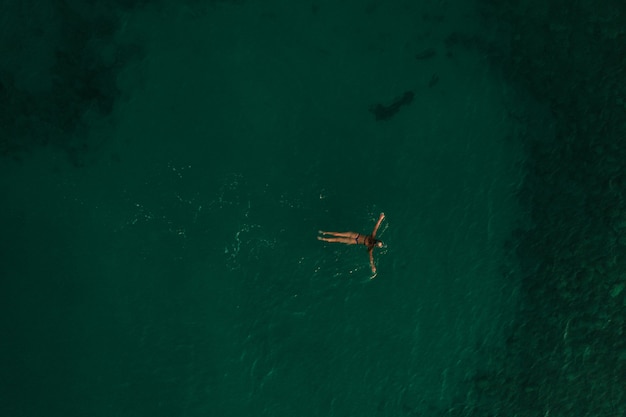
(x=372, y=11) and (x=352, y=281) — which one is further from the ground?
(x=372, y=11)

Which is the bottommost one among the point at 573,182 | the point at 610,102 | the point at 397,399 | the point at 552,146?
the point at 397,399

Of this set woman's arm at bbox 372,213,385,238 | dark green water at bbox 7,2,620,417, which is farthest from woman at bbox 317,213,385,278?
dark green water at bbox 7,2,620,417

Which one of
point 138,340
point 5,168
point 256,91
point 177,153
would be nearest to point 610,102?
point 256,91

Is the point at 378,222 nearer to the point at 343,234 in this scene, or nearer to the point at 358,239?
the point at 358,239

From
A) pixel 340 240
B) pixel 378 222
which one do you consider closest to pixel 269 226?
pixel 340 240

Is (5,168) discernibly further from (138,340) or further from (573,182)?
(573,182)

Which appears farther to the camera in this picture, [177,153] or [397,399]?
[397,399]

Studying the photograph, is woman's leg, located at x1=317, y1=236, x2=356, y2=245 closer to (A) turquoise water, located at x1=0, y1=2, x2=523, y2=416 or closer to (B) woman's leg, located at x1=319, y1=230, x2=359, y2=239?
(B) woman's leg, located at x1=319, y1=230, x2=359, y2=239
